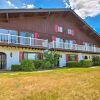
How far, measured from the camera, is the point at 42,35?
34250 mm

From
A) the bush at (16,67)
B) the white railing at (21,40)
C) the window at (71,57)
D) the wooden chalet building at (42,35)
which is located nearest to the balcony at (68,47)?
the wooden chalet building at (42,35)

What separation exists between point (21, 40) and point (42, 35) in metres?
5.81

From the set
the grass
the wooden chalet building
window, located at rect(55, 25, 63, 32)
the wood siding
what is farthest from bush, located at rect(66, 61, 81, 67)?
the grass

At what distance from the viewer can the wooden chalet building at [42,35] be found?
92.6 ft

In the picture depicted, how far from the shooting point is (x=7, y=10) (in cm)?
2814

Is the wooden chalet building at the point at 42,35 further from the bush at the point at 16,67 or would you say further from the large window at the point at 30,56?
the bush at the point at 16,67

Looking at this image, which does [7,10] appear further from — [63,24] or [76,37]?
[76,37]

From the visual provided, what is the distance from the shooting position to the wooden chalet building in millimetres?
28239

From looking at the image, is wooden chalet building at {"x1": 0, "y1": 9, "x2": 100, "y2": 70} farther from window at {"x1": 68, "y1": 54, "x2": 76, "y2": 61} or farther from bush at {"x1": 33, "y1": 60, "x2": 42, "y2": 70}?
bush at {"x1": 33, "y1": 60, "x2": 42, "y2": 70}

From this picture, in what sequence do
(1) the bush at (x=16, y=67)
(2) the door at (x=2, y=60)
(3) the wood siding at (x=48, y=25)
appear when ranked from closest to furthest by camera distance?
1. (1) the bush at (x=16, y=67)
2. (2) the door at (x=2, y=60)
3. (3) the wood siding at (x=48, y=25)

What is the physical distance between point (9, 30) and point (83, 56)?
16.2m

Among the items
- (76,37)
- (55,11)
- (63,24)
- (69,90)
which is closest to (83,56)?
(76,37)

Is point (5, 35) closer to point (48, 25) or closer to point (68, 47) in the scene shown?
point (48, 25)

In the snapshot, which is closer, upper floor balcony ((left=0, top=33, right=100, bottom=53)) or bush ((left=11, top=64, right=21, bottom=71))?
bush ((left=11, top=64, right=21, bottom=71))
